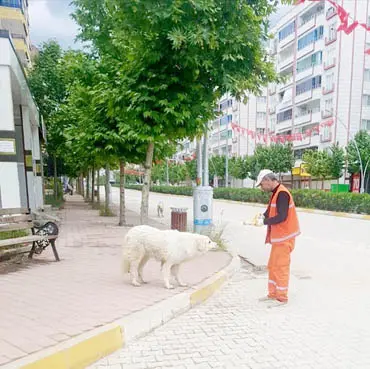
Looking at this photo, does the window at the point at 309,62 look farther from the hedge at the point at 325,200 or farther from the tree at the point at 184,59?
the tree at the point at 184,59

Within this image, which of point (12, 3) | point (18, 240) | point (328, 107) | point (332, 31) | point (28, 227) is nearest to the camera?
point (18, 240)

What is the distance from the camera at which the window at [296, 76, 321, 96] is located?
4196 centimetres

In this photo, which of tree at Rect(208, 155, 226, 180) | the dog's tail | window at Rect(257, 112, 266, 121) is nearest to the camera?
the dog's tail

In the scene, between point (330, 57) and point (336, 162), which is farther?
point (330, 57)

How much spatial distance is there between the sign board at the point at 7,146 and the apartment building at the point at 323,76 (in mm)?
28834

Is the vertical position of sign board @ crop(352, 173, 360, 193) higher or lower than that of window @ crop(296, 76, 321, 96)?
lower

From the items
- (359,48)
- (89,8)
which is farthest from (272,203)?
(359,48)

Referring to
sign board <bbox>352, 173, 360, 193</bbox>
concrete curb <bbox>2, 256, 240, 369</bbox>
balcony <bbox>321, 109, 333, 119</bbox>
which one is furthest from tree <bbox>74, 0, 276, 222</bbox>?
balcony <bbox>321, 109, 333, 119</bbox>

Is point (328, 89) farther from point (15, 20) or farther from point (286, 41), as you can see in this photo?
point (15, 20)

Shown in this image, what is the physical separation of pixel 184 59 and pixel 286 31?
46.9 meters

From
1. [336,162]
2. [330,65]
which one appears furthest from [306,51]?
[336,162]

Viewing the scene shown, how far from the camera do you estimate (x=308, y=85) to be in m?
43.7

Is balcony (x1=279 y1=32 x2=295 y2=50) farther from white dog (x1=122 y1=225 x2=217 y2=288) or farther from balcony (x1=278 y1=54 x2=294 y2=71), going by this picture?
white dog (x1=122 y1=225 x2=217 y2=288)

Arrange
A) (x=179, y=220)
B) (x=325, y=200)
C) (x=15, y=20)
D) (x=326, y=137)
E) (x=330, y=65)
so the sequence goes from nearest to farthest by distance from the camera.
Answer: (x=179, y=220)
(x=325, y=200)
(x=15, y=20)
(x=330, y=65)
(x=326, y=137)
